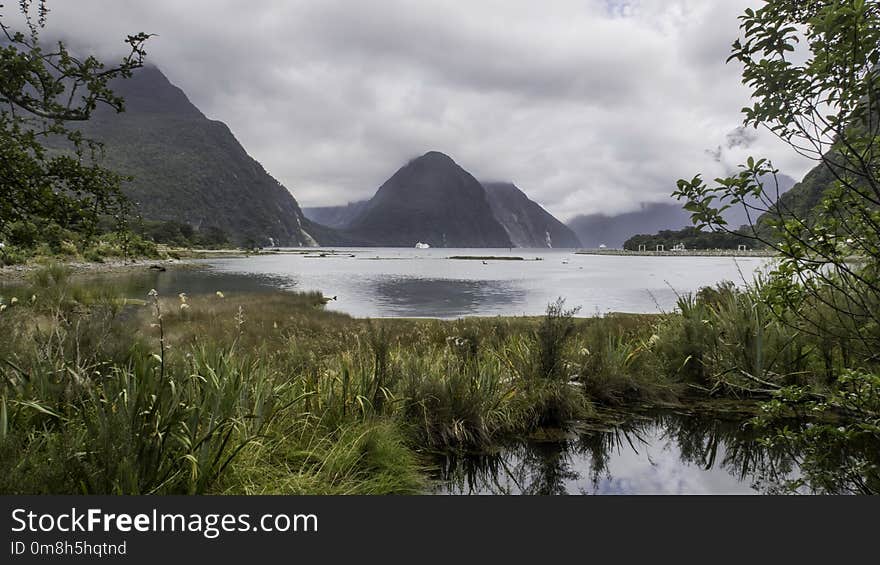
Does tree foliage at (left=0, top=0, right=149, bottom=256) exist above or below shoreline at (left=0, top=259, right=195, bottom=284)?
above

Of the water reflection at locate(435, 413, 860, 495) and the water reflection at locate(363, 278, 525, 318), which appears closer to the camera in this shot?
the water reflection at locate(435, 413, 860, 495)

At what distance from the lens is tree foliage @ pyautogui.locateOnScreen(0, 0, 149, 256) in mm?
4051

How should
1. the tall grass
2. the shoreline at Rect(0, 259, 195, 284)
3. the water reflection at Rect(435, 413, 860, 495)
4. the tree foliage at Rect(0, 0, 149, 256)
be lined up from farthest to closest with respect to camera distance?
the shoreline at Rect(0, 259, 195, 284) < the water reflection at Rect(435, 413, 860, 495) < the tree foliage at Rect(0, 0, 149, 256) < the tall grass

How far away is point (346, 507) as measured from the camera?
9.04 ft

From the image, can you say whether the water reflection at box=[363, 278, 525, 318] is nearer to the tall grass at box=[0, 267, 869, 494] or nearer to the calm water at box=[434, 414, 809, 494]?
the tall grass at box=[0, 267, 869, 494]

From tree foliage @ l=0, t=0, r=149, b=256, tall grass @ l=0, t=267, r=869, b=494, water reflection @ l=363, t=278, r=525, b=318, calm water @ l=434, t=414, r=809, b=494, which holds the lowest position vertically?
water reflection @ l=363, t=278, r=525, b=318

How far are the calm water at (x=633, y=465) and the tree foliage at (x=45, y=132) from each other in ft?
15.6

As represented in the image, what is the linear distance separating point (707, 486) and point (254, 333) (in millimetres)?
12486

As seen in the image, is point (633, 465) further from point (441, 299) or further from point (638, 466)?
point (441, 299)

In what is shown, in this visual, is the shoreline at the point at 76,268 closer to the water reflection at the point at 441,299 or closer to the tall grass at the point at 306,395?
the water reflection at the point at 441,299

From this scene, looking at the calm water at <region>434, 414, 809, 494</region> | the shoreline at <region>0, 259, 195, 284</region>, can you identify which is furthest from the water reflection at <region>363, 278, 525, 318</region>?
the calm water at <region>434, 414, 809, 494</region>

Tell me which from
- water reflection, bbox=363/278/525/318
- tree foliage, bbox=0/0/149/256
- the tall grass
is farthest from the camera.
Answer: water reflection, bbox=363/278/525/318

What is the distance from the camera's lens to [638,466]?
538 centimetres

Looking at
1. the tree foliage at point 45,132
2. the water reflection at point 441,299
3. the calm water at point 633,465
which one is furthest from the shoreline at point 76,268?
the calm water at point 633,465
